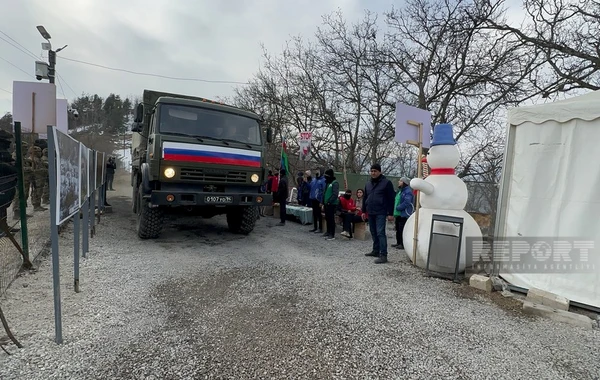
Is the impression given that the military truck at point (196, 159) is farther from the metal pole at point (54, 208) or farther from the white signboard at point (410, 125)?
the metal pole at point (54, 208)

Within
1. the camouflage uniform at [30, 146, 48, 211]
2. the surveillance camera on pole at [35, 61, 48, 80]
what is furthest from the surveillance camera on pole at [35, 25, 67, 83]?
the camouflage uniform at [30, 146, 48, 211]

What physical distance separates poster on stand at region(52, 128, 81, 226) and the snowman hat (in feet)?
16.1

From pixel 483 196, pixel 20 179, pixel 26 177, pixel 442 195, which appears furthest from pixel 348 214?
pixel 483 196

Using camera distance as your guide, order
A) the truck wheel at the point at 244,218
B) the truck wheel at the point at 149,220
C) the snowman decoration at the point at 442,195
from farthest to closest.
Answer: the truck wheel at the point at 244,218 < the truck wheel at the point at 149,220 < the snowman decoration at the point at 442,195

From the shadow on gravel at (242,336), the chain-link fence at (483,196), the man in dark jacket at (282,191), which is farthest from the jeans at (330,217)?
the chain-link fence at (483,196)

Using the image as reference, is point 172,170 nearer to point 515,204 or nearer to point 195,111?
point 195,111

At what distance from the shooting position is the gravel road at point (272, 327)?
253 cm

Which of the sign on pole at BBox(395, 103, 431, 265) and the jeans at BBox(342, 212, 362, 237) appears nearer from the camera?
the sign on pole at BBox(395, 103, 431, 265)

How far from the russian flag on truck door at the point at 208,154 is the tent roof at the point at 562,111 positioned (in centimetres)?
440

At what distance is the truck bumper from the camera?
562cm

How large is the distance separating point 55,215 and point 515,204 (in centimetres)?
533

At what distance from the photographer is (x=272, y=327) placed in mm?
3172

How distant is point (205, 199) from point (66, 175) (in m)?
3.03

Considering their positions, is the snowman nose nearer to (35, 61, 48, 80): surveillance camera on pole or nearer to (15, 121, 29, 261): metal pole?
(15, 121, 29, 261): metal pole
